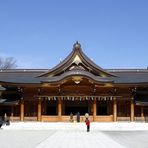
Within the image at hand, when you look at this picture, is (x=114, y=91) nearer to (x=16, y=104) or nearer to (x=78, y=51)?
(x=78, y=51)

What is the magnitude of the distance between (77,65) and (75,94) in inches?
171

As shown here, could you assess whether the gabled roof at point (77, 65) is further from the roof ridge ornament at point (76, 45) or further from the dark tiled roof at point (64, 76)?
the dark tiled roof at point (64, 76)

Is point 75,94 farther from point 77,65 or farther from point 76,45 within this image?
point 76,45

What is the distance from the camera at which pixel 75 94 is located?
150 feet

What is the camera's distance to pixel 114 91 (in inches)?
1816

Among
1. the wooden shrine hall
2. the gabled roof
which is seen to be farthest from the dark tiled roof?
the gabled roof

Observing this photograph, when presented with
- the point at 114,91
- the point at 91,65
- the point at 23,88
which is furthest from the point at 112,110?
the point at 23,88

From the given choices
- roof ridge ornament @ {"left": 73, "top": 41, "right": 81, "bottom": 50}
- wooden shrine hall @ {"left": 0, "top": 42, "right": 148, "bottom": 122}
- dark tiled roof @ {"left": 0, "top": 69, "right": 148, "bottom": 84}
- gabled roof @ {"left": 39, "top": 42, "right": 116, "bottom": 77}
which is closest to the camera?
wooden shrine hall @ {"left": 0, "top": 42, "right": 148, "bottom": 122}

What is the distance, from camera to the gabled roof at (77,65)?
47.8m

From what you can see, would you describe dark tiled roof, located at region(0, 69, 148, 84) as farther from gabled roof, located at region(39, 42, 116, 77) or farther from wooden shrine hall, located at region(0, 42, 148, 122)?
gabled roof, located at region(39, 42, 116, 77)

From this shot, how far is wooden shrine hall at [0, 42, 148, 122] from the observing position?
4512 cm

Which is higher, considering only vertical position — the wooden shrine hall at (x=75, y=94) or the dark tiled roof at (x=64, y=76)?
the dark tiled roof at (x=64, y=76)

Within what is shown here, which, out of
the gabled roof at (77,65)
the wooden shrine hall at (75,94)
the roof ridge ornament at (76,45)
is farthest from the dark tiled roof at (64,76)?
the roof ridge ornament at (76,45)

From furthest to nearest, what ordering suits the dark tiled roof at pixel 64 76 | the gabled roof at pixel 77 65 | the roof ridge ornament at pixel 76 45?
the roof ridge ornament at pixel 76 45, the gabled roof at pixel 77 65, the dark tiled roof at pixel 64 76
